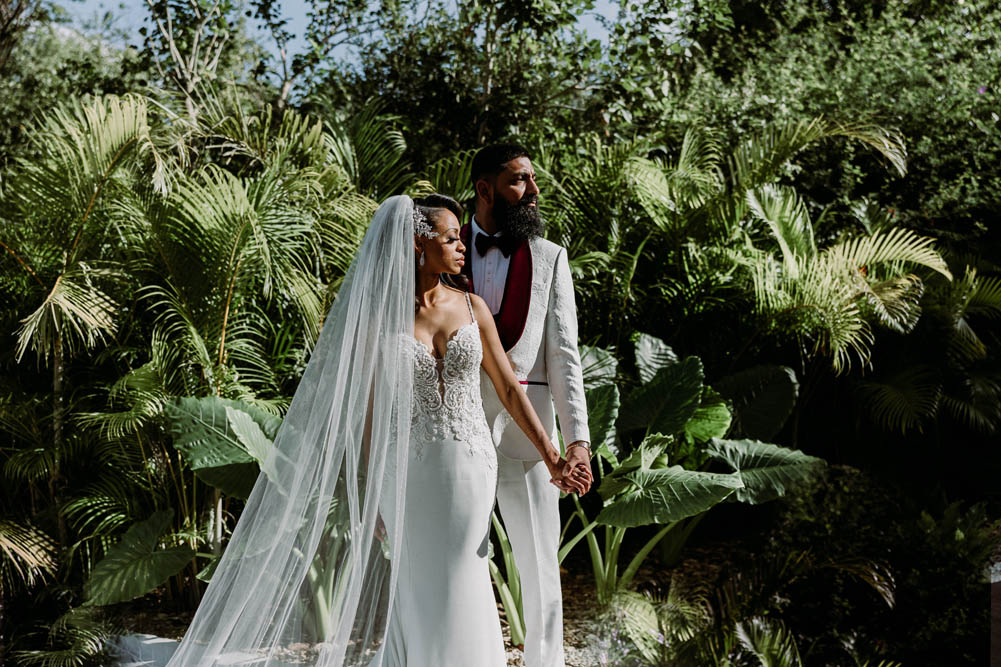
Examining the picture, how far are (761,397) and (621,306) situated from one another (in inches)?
44.0

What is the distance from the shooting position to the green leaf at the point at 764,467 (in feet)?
15.7

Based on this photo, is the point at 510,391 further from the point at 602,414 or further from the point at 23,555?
the point at 23,555

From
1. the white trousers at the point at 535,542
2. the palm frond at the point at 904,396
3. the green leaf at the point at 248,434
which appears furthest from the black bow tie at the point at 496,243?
the palm frond at the point at 904,396

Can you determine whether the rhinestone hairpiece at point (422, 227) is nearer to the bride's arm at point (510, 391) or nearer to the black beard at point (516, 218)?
the bride's arm at point (510, 391)

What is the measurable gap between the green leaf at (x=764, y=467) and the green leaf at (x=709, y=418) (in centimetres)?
10

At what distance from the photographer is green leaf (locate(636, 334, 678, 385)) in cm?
583

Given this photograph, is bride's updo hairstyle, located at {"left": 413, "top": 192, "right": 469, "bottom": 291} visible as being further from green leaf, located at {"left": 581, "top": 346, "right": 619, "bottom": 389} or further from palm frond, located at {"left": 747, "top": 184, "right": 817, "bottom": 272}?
palm frond, located at {"left": 747, "top": 184, "right": 817, "bottom": 272}

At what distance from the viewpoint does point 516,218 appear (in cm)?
344

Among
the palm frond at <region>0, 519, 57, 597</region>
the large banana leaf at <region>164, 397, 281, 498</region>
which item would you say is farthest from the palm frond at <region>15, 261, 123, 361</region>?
the palm frond at <region>0, 519, 57, 597</region>

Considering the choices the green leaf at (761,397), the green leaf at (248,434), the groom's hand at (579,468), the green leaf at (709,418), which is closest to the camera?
the groom's hand at (579,468)

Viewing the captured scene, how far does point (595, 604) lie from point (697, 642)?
4.57 ft

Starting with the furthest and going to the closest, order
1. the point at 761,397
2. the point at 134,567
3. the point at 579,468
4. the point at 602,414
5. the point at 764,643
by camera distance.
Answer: the point at 761,397 < the point at 602,414 < the point at 134,567 < the point at 764,643 < the point at 579,468

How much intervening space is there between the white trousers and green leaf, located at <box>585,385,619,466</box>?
1.37 metres

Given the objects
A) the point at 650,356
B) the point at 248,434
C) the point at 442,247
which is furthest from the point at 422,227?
the point at 650,356
